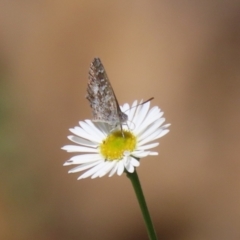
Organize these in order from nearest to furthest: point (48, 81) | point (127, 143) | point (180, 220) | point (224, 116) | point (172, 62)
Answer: point (127, 143) < point (180, 220) < point (224, 116) < point (172, 62) < point (48, 81)

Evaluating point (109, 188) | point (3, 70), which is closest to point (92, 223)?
point (109, 188)

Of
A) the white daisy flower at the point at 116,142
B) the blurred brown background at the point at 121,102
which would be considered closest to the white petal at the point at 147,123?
the white daisy flower at the point at 116,142

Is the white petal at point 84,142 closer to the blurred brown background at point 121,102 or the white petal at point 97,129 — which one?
the white petal at point 97,129

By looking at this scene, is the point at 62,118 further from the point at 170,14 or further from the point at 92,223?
the point at 170,14

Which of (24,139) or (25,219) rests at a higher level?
(24,139)

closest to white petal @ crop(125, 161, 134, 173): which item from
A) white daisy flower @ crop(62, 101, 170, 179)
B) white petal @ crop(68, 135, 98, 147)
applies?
white daisy flower @ crop(62, 101, 170, 179)

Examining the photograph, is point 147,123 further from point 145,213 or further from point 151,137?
point 145,213

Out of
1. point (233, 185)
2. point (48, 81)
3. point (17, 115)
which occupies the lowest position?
point (233, 185)

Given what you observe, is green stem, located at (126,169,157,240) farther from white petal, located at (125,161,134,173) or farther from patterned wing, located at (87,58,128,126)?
patterned wing, located at (87,58,128,126)
